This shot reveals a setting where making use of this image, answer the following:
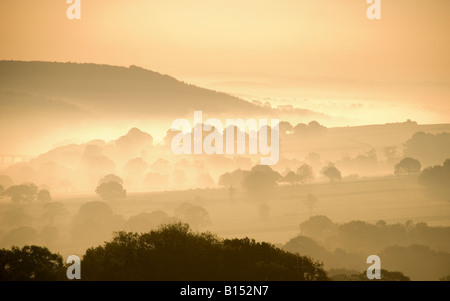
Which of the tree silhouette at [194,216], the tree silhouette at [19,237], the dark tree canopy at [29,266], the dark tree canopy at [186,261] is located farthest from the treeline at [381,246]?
the tree silhouette at [19,237]

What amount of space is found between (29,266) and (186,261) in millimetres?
12836

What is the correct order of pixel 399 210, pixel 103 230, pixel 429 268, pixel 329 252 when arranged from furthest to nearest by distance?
pixel 399 210
pixel 103 230
pixel 329 252
pixel 429 268

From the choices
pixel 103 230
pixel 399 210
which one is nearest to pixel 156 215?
pixel 103 230

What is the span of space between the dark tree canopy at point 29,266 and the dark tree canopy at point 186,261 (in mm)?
3664

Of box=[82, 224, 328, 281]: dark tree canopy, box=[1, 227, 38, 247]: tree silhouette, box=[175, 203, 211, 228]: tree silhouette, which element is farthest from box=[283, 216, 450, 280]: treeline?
box=[1, 227, 38, 247]: tree silhouette

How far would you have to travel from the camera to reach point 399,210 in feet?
618

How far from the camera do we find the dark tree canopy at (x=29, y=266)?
49.7 meters

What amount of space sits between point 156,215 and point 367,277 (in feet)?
403

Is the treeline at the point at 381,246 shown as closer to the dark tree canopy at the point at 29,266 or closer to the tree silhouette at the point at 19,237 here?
the dark tree canopy at the point at 29,266

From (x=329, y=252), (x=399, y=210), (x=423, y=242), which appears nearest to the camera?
(x=329, y=252)
